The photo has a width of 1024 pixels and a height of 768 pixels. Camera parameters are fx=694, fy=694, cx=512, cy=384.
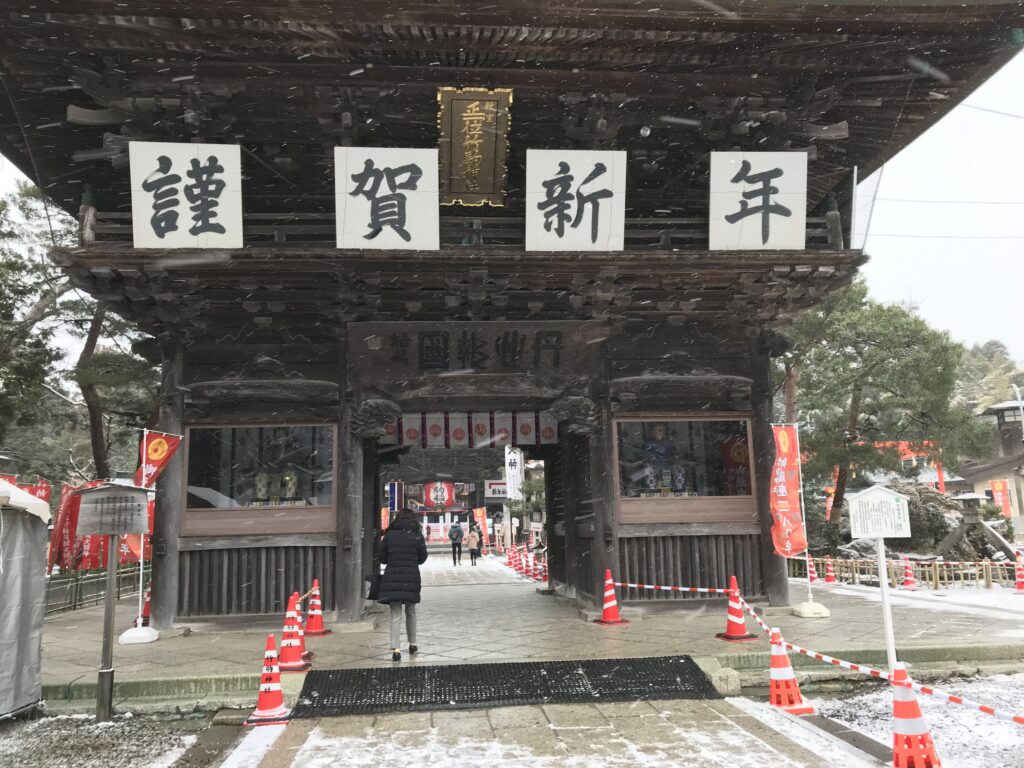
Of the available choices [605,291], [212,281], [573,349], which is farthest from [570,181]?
[212,281]

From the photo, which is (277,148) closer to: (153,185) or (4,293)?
(153,185)

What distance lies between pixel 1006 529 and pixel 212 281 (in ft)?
88.9

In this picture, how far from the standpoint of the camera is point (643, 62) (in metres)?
8.89

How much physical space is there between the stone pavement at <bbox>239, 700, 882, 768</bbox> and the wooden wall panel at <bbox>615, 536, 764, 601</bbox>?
381 cm

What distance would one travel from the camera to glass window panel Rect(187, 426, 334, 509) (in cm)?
1035

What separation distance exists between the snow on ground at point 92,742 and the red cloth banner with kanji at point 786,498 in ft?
25.8

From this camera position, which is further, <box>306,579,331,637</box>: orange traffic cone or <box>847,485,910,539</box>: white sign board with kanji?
<box>306,579,331,637</box>: orange traffic cone

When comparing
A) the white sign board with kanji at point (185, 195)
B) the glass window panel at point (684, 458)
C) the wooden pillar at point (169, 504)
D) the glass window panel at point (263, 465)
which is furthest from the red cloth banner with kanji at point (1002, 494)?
the white sign board with kanji at point (185, 195)

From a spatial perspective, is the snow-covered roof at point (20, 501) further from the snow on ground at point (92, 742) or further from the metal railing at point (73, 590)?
the metal railing at point (73, 590)

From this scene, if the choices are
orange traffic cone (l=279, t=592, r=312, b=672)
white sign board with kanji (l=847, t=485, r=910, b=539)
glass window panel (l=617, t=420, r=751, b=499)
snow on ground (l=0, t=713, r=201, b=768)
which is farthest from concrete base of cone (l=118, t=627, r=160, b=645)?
white sign board with kanji (l=847, t=485, r=910, b=539)

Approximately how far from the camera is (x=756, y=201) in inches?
371

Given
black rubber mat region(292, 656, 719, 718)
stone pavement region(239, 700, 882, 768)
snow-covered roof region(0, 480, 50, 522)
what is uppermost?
snow-covered roof region(0, 480, 50, 522)

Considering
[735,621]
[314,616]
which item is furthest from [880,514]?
[314,616]

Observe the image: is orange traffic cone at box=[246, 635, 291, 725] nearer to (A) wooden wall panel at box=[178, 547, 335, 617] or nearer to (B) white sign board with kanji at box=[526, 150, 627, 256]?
(A) wooden wall panel at box=[178, 547, 335, 617]
